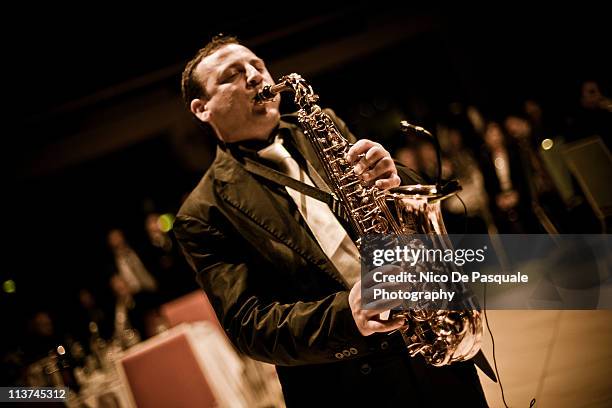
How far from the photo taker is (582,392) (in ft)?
7.99

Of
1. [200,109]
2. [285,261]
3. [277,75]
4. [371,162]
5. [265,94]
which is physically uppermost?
[277,75]

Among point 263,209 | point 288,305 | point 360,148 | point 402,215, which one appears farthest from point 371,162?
point 288,305

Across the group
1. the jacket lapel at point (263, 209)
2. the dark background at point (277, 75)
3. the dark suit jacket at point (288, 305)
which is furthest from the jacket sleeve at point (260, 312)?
the dark background at point (277, 75)

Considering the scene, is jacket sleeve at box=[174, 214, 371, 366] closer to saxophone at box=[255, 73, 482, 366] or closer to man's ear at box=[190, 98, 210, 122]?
saxophone at box=[255, 73, 482, 366]

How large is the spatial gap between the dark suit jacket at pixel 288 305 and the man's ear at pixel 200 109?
0.23 metres

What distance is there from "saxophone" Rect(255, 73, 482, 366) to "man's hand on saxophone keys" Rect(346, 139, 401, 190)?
1.6 inches

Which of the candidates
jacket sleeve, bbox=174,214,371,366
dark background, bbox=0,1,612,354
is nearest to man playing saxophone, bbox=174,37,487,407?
jacket sleeve, bbox=174,214,371,366

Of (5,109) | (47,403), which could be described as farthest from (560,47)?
(47,403)

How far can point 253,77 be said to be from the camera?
167cm

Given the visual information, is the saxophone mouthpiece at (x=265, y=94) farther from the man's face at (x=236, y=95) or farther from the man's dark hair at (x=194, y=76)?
the man's dark hair at (x=194, y=76)

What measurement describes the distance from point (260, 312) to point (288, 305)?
0.09 metres

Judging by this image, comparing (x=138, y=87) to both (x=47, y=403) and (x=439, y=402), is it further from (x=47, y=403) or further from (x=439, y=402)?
(x=439, y=402)

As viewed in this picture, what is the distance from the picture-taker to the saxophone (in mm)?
1434

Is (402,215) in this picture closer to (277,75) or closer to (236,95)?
(236,95)
